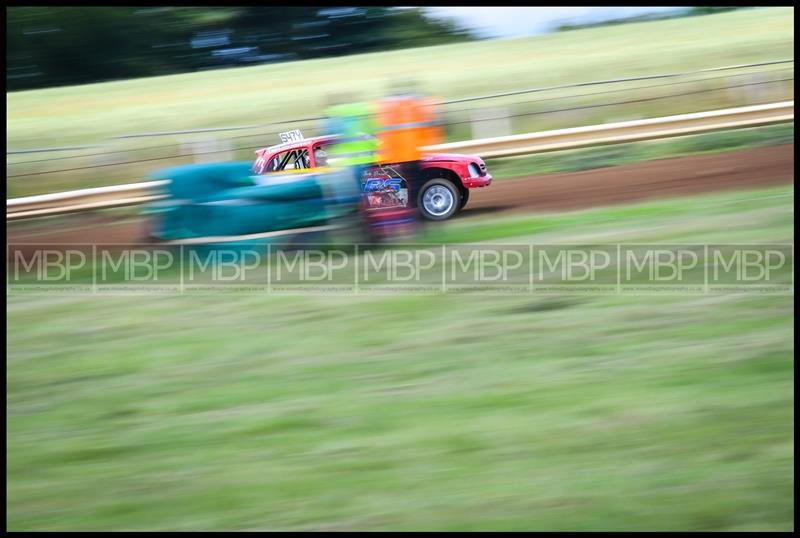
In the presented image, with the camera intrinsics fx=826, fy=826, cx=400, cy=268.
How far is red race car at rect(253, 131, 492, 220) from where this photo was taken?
9.33 m

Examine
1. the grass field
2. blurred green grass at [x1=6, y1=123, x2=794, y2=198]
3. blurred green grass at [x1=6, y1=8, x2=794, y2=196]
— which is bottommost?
the grass field

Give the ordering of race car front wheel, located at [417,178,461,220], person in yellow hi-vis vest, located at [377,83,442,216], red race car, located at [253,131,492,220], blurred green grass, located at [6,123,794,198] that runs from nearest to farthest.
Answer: person in yellow hi-vis vest, located at [377,83,442,216] → red race car, located at [253,131,492,220] → race car front wheel, located at [417,178,461,220] → blurred green grass, located at [6,123,794,198]

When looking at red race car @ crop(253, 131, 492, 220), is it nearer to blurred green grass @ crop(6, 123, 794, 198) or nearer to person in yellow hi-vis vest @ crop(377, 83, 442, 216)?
person in yellow hi-vis vest @ crop(377, 83, 442, 216)

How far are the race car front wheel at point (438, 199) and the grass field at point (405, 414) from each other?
2.51 metres

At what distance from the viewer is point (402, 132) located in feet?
28.3

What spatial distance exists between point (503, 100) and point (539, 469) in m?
13.5

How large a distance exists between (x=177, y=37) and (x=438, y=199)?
16.3 metres

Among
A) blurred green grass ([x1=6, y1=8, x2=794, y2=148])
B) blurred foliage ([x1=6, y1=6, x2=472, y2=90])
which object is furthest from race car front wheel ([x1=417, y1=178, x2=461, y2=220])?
blurred foliage ([x1=6, y1=6, x2=472, y2=90])

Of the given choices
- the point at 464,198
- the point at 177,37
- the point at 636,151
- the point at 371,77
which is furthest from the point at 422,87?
the point at 464,198

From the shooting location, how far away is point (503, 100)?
1695 centimetres

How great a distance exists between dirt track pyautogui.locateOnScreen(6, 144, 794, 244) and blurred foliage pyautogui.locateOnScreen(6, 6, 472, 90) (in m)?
12.4

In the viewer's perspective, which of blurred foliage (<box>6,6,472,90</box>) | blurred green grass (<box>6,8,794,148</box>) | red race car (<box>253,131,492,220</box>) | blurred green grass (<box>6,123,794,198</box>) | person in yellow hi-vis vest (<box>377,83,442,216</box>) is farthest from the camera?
blurred foliage (<box>6,6,472,90</box>)

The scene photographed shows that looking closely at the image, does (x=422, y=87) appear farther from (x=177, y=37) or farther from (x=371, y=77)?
(x=177, y=37)

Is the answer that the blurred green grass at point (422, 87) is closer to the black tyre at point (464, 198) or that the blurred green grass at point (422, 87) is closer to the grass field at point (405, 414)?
the black tyre at point (464, 198)
